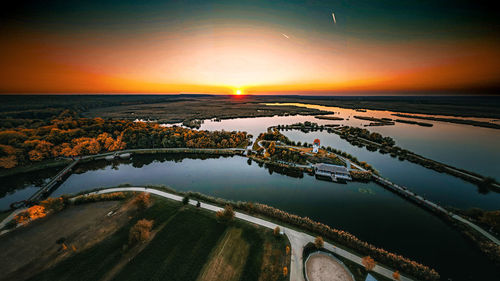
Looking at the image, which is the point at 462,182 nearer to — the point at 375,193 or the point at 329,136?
the point at 375,193

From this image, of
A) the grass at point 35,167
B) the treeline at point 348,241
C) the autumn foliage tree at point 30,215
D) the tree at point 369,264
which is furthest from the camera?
the grass at point 35,167

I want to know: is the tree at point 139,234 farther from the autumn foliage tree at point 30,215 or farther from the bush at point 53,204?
the autumn foliage tree at point 30,215

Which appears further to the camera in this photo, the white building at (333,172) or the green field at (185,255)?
the white building at (333,172)

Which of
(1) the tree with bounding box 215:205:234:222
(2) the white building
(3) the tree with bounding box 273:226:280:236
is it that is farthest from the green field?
(2) the white building

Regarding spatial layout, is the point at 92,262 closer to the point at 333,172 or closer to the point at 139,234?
the point at 139,234

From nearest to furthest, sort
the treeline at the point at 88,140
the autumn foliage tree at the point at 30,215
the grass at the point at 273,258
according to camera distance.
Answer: the grass at the point at 273,258, the autumn foliage tree at the point at 30,215, the treeline at the point at 88,140

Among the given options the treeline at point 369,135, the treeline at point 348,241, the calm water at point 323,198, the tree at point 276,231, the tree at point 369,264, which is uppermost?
the treeline at point 369,135

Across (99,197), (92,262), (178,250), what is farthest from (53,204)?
(178,250)

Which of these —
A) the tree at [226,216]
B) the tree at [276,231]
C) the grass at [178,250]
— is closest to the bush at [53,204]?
the grass at [178,250]
